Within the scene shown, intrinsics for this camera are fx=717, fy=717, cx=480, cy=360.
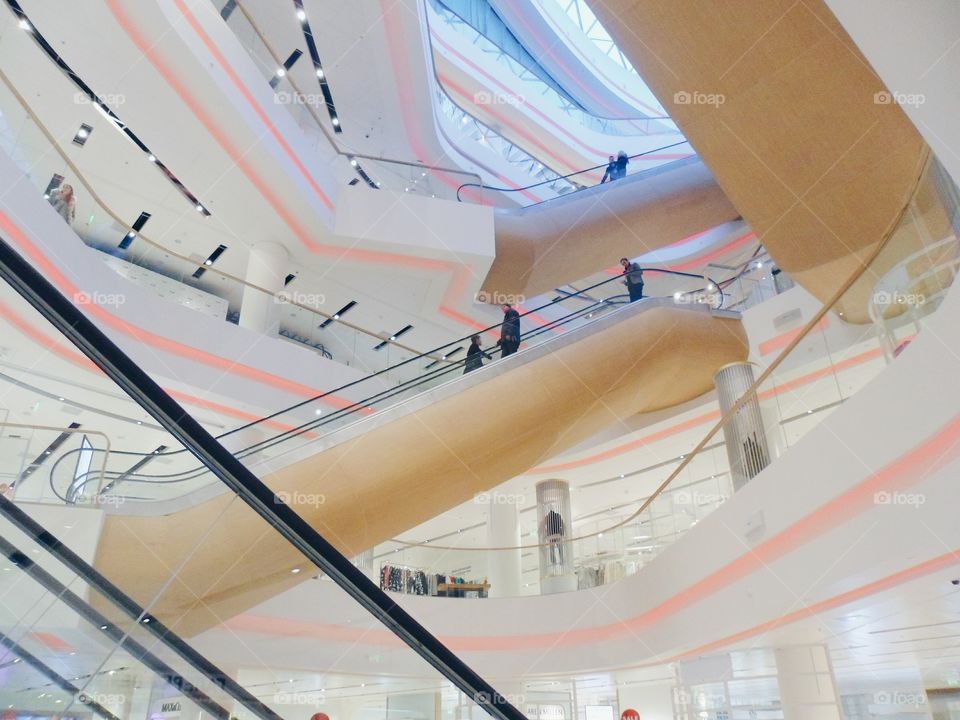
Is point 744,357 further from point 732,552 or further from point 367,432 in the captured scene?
point 367,432

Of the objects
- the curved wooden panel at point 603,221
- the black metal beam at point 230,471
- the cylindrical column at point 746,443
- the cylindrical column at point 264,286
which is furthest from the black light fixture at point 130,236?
the black metal beam at point 230,471

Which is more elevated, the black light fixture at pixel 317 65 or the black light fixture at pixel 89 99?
the black light fixture at pixel 317 65

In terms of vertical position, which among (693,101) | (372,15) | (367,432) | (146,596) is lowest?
(146,596)

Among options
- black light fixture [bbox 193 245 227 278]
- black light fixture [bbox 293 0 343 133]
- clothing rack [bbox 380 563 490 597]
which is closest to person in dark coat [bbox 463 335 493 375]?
clothing rack [bbox 380 563 490 597]

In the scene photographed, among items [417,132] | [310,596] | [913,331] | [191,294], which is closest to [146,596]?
[310,596]

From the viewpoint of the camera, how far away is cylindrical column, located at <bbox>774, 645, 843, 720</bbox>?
7.53 m

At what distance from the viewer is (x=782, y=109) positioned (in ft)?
21.0

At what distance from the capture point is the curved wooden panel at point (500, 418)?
7.40 meters

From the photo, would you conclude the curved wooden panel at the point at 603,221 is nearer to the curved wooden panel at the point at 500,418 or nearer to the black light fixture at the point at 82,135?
the curved wooden panel at the point at 500,418

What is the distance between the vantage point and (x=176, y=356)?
9633 mm

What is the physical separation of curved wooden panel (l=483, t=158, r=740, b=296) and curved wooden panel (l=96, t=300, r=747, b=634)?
358 cm

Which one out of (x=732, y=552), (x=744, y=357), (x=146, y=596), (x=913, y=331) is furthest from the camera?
(x=744, y=357)

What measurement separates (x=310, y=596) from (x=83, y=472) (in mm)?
1077

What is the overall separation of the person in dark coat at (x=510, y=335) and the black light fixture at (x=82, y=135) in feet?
23.8
